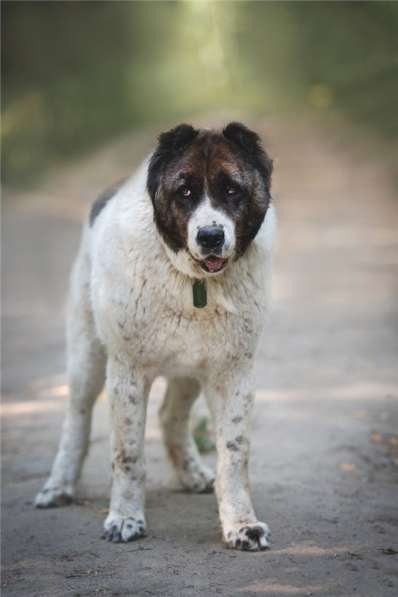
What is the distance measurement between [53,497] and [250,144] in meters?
2.26

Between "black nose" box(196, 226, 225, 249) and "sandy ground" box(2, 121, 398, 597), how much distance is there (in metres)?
1.36

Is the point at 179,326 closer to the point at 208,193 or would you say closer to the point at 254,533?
the point at 208,193

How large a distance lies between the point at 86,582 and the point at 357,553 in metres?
1.17

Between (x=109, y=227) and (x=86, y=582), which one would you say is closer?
(x=86, y=582)

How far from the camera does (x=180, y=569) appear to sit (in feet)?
12.2

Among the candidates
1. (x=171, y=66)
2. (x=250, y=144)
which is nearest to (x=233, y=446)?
(x=250, y=144)

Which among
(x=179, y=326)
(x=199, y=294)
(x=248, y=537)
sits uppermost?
(x=199, y=294)

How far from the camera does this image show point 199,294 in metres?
4.04

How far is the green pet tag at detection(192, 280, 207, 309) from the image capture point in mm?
4031

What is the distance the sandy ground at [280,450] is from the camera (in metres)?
3.70

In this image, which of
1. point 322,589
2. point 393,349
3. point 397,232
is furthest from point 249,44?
point 322,589

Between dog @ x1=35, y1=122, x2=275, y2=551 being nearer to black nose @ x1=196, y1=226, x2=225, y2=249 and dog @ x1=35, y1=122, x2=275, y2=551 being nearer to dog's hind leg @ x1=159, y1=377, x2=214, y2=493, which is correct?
black nose @ x1=196, y1=226, x2=225, y2=249

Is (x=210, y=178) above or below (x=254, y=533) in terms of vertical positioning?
above

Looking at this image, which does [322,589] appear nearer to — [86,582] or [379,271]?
[86,582]
